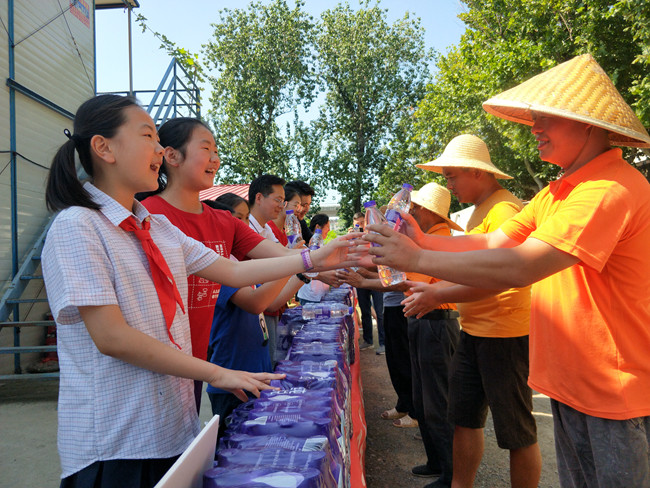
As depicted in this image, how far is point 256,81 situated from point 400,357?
2708 centimetres

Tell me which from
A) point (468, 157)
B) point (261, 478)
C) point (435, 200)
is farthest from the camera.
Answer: point (435, 200)

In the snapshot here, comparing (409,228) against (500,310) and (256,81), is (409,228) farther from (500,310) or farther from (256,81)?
(256,81)

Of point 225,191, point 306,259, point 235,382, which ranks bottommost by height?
point 235,382

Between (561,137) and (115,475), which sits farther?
(561,137)

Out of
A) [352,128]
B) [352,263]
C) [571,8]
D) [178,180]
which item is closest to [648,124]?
[571,8]

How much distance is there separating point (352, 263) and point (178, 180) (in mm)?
1028

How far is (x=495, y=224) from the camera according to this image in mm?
2746

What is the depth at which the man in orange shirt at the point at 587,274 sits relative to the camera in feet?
5.18

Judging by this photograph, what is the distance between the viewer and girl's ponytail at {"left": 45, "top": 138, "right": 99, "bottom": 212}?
1.36m

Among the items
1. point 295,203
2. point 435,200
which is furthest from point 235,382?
point 295,203

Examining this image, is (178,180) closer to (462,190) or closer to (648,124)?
(462,190)

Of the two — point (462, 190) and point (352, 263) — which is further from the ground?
point (462, 190)

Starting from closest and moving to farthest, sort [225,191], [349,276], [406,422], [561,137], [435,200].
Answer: [561,137] → [435,200] → [349,276] → [406,422] → [225,191]

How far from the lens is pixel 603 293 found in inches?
65.6
